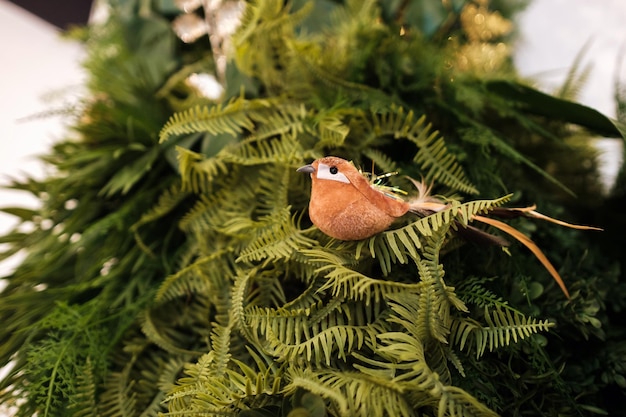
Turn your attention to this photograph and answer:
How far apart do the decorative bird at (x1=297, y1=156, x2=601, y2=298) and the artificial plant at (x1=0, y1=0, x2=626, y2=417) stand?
20 millimetres

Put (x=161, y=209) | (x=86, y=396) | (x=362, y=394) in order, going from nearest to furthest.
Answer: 1. (x=362, y=394)
2. (x=86, y=396)
3. (x=161, y=209)

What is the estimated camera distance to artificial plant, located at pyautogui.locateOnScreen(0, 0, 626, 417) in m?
0.35

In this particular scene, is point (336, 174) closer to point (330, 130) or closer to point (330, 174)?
point (330, 174)

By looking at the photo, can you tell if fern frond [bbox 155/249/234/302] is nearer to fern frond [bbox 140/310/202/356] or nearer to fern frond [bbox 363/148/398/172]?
fern frond [bbox 140/310/202/356]

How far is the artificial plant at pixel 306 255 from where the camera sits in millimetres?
355

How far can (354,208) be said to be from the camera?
0.35 m

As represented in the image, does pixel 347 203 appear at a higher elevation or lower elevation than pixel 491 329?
higher

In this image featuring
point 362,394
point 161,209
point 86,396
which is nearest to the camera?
point 362,394

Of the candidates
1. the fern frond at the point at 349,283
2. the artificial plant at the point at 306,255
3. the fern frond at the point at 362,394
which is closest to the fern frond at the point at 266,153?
the artificial plant at the point at 306,255

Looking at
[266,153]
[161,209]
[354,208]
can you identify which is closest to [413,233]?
[354,208]

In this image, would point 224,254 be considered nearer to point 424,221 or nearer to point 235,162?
point 235,162

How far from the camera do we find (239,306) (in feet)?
1.28

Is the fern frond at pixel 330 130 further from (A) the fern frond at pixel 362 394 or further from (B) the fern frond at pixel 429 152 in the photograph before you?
(A) the fern frond at pixel 362 394

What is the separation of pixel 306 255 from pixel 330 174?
8 cm
